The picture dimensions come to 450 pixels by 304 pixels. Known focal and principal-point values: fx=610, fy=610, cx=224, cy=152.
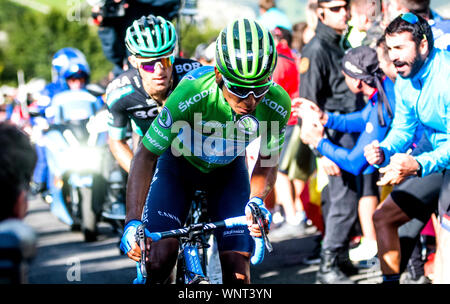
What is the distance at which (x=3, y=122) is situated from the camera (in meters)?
2.43

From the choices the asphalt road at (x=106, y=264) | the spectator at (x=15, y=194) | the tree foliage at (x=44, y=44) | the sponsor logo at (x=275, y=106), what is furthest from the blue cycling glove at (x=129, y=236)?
the tree foliage at (x=44, y=44)

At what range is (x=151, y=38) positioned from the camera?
184 inches

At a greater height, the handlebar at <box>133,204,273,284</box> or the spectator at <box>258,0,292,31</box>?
the spectator at <box>258,0,292,31</box>

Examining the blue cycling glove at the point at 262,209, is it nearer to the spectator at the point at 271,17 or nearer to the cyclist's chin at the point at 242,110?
the cyclist's chin at the point at 242,110

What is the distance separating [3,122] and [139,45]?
7.75ft

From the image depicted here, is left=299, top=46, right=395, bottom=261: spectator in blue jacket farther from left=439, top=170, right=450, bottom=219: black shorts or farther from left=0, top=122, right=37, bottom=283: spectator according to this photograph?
left=0, top=122, right=37, bottom=283: spectator

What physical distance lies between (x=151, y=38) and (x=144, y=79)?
32 centimetres

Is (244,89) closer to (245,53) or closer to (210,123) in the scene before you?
(245,53)

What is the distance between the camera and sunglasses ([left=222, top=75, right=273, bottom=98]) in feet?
10.9

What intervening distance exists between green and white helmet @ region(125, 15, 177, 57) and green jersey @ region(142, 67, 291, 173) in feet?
2.92

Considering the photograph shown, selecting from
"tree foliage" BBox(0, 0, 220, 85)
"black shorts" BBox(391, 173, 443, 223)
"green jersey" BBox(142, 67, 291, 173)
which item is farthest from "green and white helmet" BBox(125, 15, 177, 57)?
"tree foliage" BBox(0, 0, 220, 85)

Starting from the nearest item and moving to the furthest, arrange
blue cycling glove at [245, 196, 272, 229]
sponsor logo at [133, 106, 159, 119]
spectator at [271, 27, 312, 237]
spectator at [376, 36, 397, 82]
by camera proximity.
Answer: blue cycling glove at [245, 196, 272, 229]
sponsor logo at [133, 106, 159, 119]
spectator at [376, 36, 397, 82]
spectator at [271, 27, 312, 237]

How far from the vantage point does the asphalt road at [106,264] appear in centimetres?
621
